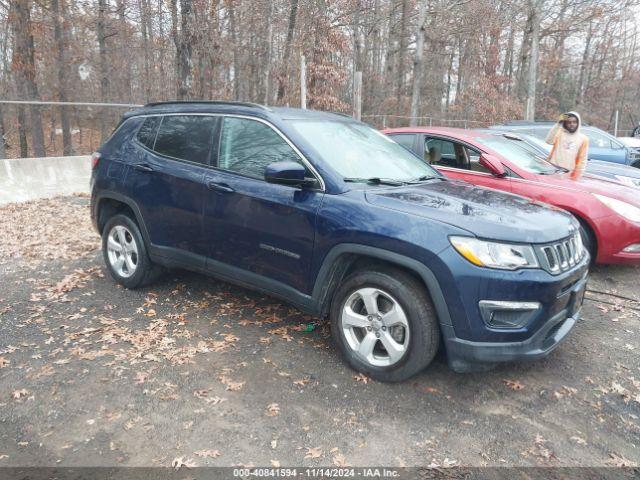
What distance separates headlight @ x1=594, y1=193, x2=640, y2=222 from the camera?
524cm

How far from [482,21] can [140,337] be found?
2145 centimetres

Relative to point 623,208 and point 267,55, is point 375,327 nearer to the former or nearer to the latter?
point 623,208

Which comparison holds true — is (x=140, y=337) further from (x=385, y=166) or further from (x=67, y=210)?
(x=67, y=210)

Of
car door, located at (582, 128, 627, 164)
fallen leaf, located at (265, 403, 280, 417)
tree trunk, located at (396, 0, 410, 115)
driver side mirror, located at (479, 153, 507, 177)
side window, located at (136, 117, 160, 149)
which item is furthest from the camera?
tree trunk, located at (396, 0, 410, 115)

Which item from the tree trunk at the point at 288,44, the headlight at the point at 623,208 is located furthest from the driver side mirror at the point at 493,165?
the tree trunk at the point at 288,44

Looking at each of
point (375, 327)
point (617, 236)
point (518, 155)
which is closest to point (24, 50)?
point (518, 155)

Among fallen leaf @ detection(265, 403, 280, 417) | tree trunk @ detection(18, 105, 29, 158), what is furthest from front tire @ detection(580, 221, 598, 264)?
tree trunk @ detection(18, 105, 29, 158)

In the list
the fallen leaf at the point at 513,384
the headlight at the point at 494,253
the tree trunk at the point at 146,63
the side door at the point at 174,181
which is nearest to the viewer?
the headlight at the point at 494,253

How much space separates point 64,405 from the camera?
10.2 feet

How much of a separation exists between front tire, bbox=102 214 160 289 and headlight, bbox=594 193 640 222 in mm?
4792

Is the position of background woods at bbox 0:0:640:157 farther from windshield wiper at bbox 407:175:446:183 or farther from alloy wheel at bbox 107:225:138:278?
windshield wiper at bbox 407:175:446:183

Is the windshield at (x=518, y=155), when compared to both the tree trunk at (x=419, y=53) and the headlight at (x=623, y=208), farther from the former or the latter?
the tree trunk at (x=419, y=53)

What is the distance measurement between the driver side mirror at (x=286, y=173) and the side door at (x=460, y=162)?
10.7 feet

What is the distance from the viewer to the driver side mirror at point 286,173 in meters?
3.40
